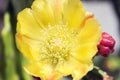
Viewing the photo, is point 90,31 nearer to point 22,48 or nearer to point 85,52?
point 85,52

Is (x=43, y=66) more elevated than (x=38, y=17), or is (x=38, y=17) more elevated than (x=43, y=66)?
(x=38, y=17)

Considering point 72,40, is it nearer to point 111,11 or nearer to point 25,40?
point 25,40

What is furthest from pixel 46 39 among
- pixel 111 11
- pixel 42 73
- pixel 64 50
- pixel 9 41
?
pixel 111 11

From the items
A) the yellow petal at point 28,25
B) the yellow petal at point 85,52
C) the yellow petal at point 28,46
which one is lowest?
the yellow petal at point 85,52

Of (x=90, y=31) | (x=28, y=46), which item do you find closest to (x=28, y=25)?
(x=28, y=46)

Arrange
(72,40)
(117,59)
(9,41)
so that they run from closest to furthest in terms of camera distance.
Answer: (72,40) < (9,41) < (117,59)

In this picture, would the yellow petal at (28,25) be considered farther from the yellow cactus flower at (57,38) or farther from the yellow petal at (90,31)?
the yellow petal at (90,31)

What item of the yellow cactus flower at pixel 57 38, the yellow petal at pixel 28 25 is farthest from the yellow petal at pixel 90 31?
the yellow petal at pixel 28 25

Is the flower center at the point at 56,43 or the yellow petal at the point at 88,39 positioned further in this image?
the flower center at the point at 56,43

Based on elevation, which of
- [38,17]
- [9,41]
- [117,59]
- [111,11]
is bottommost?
[117,59]
